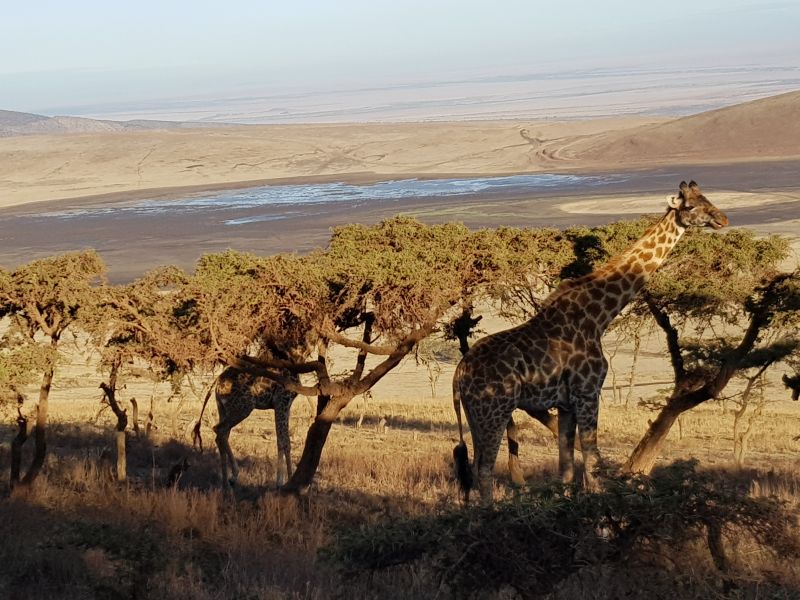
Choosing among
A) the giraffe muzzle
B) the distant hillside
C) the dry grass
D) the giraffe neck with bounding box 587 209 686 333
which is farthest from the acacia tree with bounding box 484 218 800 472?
the distant hillside

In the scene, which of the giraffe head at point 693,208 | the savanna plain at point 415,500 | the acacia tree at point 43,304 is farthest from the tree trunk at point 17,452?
the giraffe head at point 693,208

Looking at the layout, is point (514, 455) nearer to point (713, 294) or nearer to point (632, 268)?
point (632, 268)

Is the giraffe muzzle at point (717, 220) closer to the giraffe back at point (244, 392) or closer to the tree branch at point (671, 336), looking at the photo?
the tree branch at point (671, 336)

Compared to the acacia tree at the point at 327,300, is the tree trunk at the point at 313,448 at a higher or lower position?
lower

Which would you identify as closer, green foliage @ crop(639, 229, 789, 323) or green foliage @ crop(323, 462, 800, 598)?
green foliage @ crop(323, 462, 800, 598)

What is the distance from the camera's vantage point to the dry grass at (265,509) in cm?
826

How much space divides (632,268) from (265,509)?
16.4ft

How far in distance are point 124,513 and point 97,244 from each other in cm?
5823

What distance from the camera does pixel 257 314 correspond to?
509 inches

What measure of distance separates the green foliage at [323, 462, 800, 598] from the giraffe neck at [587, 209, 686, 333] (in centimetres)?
533

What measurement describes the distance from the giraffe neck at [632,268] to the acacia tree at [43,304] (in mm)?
5852

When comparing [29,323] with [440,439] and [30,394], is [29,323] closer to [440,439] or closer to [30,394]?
[440,439]

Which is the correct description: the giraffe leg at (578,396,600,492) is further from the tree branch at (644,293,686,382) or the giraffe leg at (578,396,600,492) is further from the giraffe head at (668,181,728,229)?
the tree branch at (644,293,686,382)

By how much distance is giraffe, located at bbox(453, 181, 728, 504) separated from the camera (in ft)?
38.8
